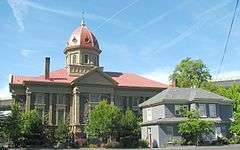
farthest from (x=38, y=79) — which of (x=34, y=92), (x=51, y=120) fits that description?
(x=51, y=120)

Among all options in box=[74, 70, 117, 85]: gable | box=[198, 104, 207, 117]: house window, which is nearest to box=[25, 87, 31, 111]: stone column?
box=[74, 70, 117, 85]: gable

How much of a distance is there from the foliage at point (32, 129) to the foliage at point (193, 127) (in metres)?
20.2

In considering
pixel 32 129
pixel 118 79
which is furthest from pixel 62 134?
pixel 118 79

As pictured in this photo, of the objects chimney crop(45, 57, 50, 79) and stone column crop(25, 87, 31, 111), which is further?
chimney crop(45, 57, 50, 79)

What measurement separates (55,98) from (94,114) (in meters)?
11.7

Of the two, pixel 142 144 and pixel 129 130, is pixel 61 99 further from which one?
pixel 142 144

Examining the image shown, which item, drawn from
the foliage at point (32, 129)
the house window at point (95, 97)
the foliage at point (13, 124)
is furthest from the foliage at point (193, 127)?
the foliage at point (13, 124)

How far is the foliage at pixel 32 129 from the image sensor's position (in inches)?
2285

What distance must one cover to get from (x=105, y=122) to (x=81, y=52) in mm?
21192

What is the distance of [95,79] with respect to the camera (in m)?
70.0

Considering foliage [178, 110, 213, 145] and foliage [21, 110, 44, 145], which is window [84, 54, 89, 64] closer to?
foliage [21, 110, 44, 145]

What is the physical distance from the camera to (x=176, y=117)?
190 ft

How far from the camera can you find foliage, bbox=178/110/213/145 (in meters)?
53.6

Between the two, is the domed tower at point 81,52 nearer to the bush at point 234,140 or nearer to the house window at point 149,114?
the house window at point 149,114
